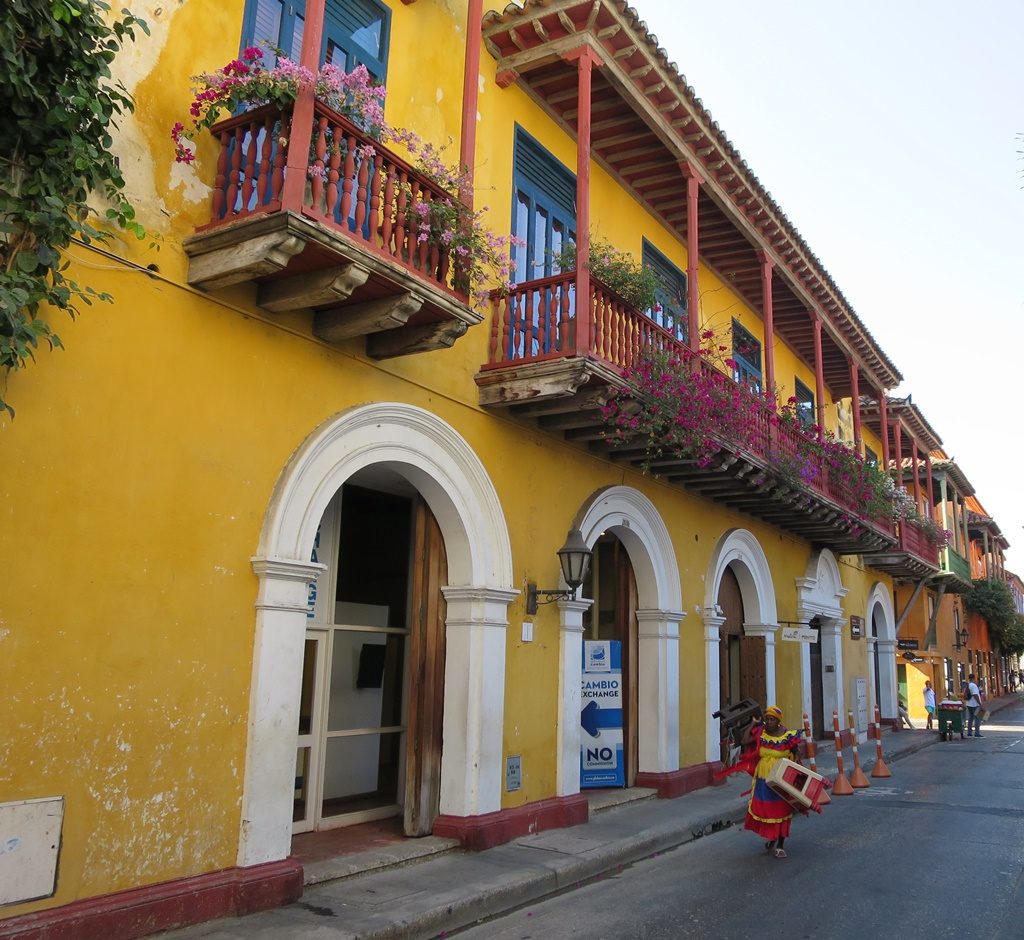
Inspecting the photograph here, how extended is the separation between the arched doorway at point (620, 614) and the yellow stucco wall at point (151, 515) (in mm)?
4901

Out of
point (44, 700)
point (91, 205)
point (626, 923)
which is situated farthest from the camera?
point (626, 923)

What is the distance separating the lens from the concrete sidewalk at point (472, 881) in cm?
546

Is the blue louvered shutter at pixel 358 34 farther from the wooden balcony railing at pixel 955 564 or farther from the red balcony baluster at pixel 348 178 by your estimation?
the wooden balcony railing at pixel 955 564

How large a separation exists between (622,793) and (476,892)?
181 inches

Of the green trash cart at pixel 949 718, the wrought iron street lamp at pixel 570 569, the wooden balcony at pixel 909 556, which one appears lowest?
the green trash cart at pixel 949 718

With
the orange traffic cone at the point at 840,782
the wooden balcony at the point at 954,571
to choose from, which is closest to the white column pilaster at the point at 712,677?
the orange traffic cone at the point at 840,782

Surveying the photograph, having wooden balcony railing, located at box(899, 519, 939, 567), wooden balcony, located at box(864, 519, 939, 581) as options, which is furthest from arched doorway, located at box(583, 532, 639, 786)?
wooden balcony railing, located at box(899, 519, 939, 567)

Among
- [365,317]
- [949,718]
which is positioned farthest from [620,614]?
[949,718]

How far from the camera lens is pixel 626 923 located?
6.03m

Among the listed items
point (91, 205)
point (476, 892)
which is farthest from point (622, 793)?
point (91, 205)

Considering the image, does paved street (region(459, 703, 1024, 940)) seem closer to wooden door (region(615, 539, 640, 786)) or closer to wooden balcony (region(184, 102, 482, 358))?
wooden door (region(615, 539, 640, 786))

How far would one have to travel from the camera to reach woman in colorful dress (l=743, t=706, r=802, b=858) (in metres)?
8.08

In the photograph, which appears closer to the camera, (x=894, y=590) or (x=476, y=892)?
(x=476, y=892)

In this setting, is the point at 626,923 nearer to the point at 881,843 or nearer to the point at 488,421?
the point at 881,843
